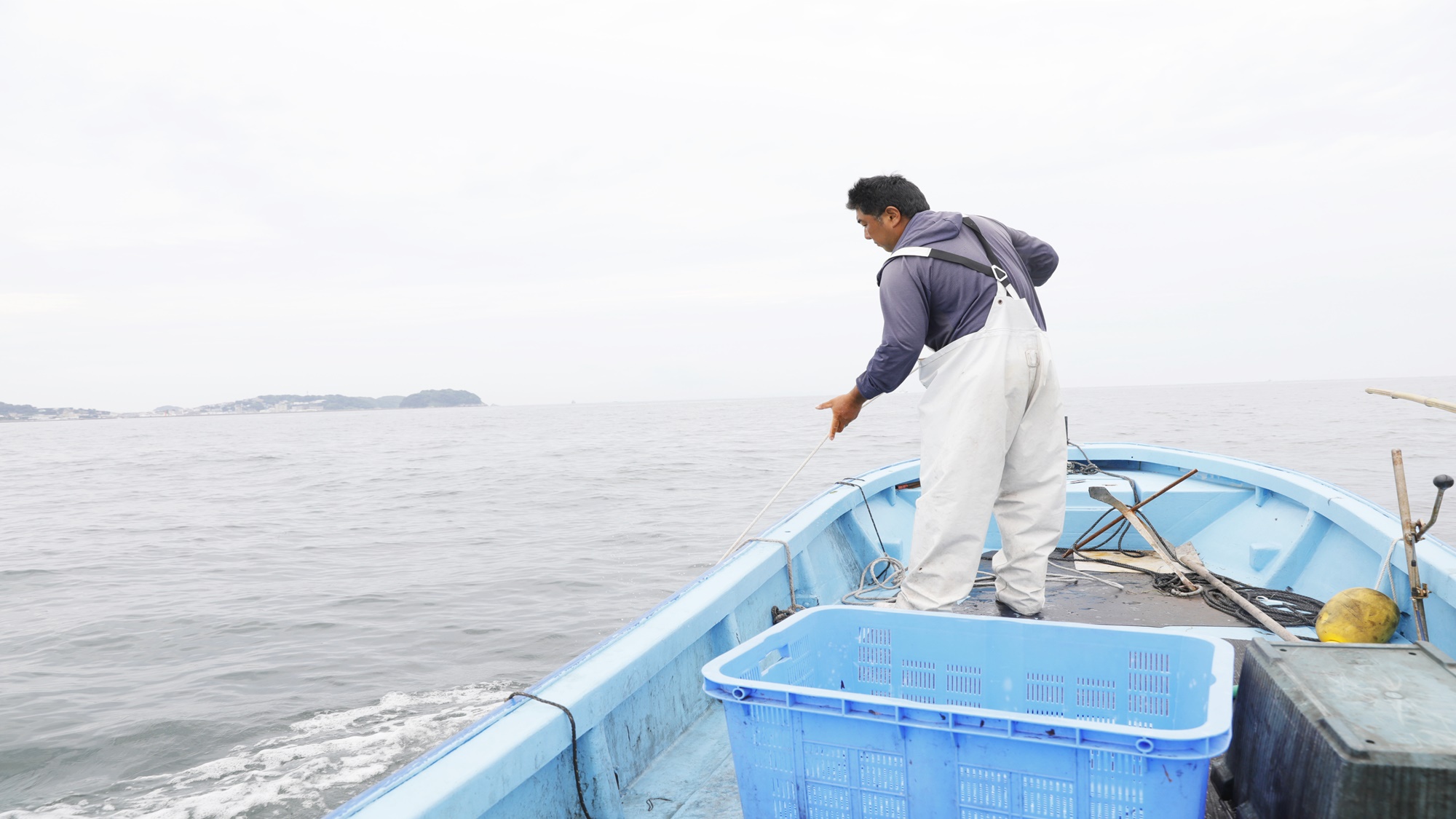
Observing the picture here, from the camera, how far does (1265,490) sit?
16.1ft

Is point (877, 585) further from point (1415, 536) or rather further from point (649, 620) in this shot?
point (1415, 536)

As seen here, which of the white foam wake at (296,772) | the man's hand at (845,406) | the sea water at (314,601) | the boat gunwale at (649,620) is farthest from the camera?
the sea water at (314,601)

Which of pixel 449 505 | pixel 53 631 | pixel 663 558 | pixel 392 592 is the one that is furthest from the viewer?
pixel 449 505

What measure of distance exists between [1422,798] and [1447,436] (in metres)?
28.9

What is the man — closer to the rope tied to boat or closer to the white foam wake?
the rope tied to boat

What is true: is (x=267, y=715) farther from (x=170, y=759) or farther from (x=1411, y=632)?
(x=1411, y=632)

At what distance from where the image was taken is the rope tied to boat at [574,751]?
1.85 metres

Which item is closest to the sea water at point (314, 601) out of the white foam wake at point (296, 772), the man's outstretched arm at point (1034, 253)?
the white foam wake at point (296, 772)

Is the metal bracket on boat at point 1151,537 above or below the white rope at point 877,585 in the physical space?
above

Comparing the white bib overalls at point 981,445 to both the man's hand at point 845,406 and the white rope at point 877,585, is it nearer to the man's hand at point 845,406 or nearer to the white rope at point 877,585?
the man's hand at point 845,406

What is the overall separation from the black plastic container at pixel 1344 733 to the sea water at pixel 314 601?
3891mm

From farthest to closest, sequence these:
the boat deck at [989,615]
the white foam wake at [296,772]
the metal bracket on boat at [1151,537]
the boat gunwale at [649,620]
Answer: the white foam wake at [296,772], the metal bracket on boat at [1151,537], the boat deck at [989,615], the boat gunwale at [649,620]

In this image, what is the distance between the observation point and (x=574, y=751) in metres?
1.92

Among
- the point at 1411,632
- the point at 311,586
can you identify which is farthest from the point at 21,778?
the point at 1411,632
